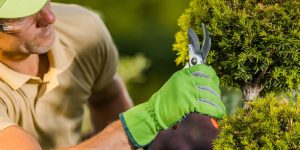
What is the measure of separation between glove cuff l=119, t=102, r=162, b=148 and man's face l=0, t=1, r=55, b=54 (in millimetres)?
567

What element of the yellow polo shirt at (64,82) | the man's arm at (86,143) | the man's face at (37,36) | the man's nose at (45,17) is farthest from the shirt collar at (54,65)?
the man's arm at (86,143)

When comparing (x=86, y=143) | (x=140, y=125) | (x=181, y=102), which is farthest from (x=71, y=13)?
(x=181, y=102)

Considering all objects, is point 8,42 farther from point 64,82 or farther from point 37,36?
point 64,82

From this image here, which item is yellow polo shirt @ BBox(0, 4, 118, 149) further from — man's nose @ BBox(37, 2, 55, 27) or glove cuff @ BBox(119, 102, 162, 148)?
glove cuff @ BBox(119, 102, 162, 148)

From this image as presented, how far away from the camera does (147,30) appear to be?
879cm

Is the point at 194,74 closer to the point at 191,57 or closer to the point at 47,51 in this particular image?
the point at 191,57

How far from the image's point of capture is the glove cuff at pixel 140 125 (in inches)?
122

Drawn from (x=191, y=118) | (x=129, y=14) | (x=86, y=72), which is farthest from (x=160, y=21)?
(x=191, y=118)

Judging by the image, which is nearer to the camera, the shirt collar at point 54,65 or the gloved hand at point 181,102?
the gloved hand at point 181,102

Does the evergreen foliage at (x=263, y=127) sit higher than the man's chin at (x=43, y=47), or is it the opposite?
the evergreen foliage at (x=263, y=127)

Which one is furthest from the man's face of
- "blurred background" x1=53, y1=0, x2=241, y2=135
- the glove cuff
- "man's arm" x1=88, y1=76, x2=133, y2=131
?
"blurred background" x1=53, y1=0, x2=241, y2=135

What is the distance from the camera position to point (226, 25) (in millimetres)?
3084

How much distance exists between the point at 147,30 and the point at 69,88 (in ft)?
15.9

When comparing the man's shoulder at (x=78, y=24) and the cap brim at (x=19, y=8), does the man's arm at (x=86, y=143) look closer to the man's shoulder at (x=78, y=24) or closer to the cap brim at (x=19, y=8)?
the cap brim at (x=19, y=8)
